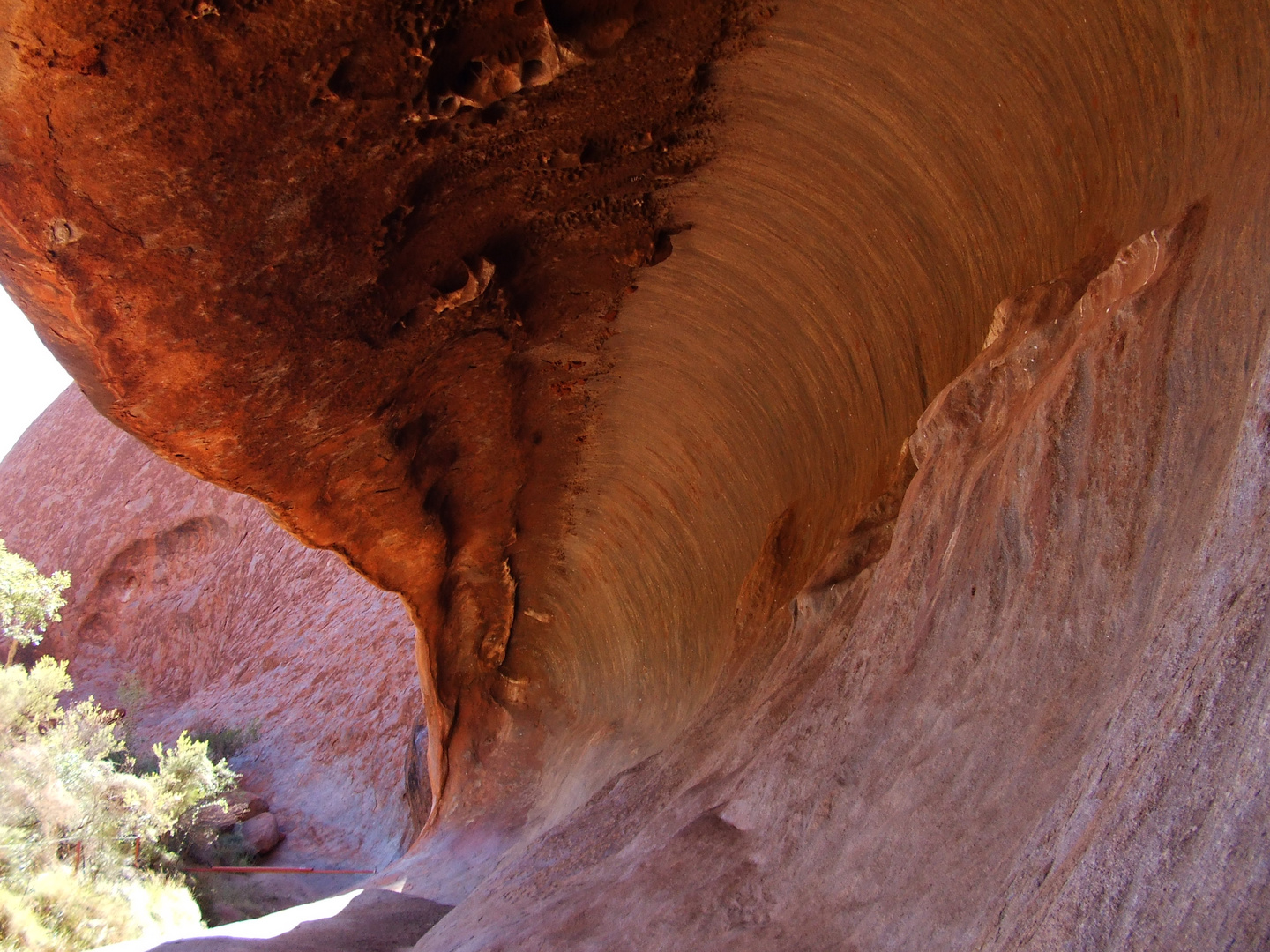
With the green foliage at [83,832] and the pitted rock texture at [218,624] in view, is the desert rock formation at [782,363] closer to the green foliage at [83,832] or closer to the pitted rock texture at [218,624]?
the green foliage at [83,832]

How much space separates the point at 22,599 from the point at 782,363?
18.8 m

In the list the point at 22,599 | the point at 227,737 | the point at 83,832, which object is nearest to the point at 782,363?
the point at 83,832

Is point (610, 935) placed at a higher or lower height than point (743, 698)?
lower

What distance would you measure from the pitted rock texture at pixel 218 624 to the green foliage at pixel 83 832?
2.45 meters

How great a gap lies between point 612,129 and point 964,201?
1.52 meters

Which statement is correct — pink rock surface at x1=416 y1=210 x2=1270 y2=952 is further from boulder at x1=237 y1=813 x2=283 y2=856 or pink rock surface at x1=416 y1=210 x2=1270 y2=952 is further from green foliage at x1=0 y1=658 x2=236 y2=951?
boulder at x1=237 y1=813 x2=283 y2=856

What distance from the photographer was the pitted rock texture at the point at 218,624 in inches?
701

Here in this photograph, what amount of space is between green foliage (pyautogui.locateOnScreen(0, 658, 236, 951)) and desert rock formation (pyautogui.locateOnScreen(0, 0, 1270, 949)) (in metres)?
5.87

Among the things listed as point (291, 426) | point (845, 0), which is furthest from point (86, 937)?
point (845, 0)

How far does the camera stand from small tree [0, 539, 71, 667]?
62.4ft

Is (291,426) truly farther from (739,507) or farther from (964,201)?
(964,201)

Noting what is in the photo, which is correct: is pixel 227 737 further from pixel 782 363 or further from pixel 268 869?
pixel 782 363

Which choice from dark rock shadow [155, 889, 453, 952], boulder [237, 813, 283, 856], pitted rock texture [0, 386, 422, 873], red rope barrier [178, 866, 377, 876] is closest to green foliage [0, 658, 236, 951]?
red rope barrier [178, 866, 377, 876]

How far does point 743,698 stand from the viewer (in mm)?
4883
